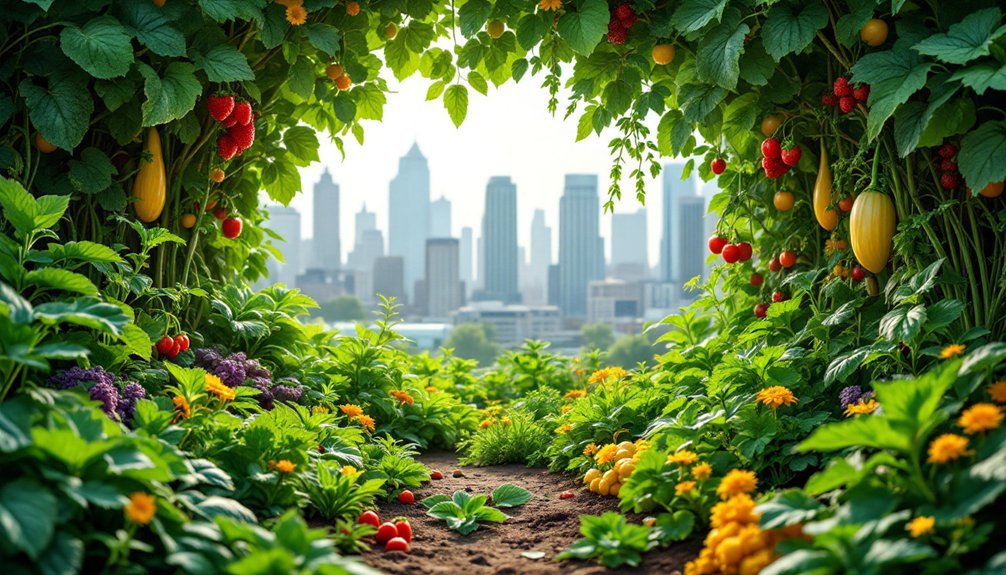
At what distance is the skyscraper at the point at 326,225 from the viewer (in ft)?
74.9

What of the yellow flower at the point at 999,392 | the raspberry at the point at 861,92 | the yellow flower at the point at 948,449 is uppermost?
the raspberry at the point at 861,92

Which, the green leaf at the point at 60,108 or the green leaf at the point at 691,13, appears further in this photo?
the green leaf at the point at 691,13

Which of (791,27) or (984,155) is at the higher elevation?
(791,27)

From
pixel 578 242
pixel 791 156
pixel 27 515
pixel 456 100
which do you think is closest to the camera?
pixel 27 515

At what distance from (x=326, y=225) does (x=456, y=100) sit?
20.9m

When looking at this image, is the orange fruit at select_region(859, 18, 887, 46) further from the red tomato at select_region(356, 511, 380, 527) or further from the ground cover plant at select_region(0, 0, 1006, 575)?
the red tomato at select_region(356, 511, 380, 527)

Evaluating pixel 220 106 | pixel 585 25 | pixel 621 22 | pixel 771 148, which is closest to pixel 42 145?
pixel 220 106

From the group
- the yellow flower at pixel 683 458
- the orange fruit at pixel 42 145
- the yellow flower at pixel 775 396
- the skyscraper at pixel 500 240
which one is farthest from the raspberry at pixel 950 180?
the skyscraper at pixel 500 240

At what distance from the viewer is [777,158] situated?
2846 mm

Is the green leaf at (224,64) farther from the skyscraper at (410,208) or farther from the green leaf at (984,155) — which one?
the skyscraper at (410,208)

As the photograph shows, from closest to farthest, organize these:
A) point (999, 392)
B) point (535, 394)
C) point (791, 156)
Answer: point (999, 392), point (791, 156), point (535, 394)

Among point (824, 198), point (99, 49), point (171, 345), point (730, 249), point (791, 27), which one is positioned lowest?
point (171, 345)

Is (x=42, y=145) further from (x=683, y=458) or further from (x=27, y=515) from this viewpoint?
(x=683, y=458)

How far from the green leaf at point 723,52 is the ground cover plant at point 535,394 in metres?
0.01
